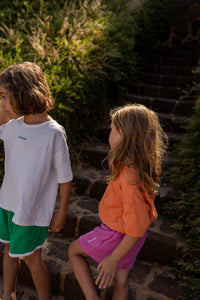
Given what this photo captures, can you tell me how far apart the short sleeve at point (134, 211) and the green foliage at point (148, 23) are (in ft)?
18.2

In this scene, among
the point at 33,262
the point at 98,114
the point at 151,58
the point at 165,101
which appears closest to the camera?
the point at 33,262

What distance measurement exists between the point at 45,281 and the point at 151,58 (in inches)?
247

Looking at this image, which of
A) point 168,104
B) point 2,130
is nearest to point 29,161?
point 2,130

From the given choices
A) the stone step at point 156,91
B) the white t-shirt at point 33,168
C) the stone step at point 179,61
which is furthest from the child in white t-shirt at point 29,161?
the stone step at point 179,61

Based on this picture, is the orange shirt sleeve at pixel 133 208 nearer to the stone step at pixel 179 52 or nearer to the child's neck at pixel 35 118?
the child's neck at pixel 35 118

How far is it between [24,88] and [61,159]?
1.61ft

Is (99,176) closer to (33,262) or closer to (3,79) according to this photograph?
(33,262)

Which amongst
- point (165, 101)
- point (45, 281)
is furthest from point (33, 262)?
point (165, 101)

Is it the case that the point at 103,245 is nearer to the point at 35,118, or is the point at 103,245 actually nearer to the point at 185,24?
the point at 35,118

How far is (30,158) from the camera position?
1.63m

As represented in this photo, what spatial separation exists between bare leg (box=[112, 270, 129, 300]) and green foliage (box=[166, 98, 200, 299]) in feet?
2.41

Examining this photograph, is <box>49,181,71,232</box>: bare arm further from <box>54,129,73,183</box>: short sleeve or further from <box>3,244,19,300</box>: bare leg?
<box>3,244,19,300</box>: bare leg

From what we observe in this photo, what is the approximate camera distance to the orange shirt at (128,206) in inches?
54.6

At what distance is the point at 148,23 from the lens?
6551mm
